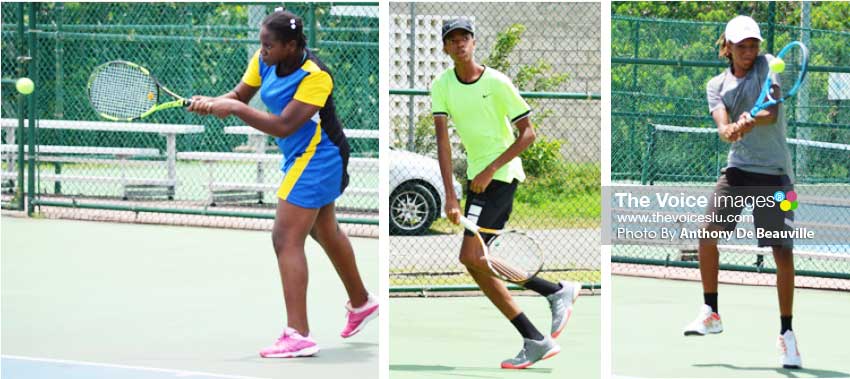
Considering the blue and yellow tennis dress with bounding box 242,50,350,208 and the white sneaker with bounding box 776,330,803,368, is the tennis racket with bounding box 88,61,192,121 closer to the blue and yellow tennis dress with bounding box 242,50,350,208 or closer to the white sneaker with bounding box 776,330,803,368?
the blue and yellow tennis dress with bounding box 242,50,350,208

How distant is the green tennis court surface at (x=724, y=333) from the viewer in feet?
19.8

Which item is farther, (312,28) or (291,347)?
(312,28)

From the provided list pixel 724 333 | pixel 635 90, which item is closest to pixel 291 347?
pixel 724 333

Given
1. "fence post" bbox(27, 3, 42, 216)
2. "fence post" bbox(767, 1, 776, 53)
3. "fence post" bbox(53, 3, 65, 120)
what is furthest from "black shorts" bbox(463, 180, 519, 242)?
"fence post" bbox(53, 3, 65, 120)

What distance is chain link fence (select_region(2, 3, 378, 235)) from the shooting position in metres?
11.5

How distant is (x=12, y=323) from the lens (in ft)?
22.9

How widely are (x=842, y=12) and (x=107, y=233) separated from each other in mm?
5909

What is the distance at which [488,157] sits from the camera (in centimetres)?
604

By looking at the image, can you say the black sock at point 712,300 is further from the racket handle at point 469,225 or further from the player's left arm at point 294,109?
the player's left arm at point 294,109

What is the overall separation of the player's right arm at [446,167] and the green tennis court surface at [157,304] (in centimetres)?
72

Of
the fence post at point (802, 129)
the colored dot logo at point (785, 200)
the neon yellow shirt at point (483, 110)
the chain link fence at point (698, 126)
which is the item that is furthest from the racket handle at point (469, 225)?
the fence post at point (802, 129)

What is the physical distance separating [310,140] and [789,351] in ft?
7.20

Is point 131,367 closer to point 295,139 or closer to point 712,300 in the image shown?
point 295,139

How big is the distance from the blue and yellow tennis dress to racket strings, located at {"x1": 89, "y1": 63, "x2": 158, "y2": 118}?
662 millimetres
